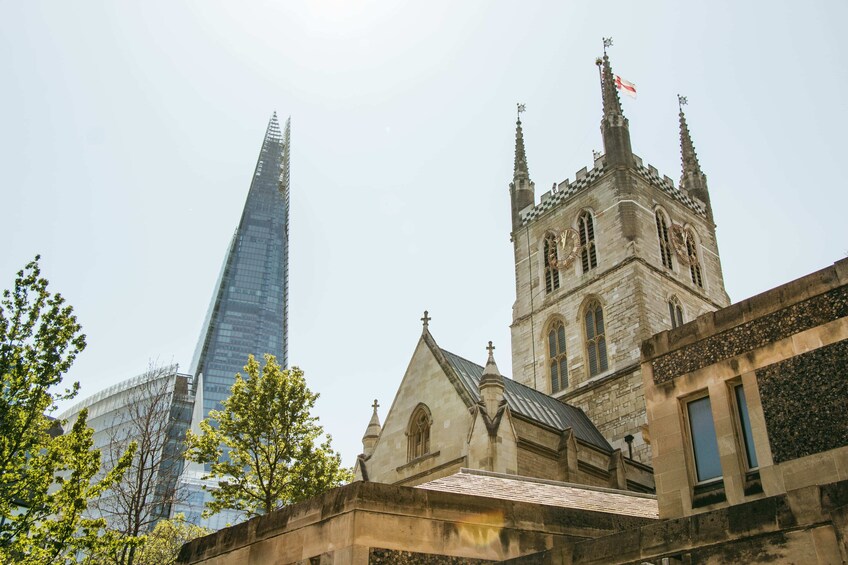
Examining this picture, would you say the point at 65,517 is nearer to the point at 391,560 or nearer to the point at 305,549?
the point at 305,549

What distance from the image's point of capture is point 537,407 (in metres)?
32.3

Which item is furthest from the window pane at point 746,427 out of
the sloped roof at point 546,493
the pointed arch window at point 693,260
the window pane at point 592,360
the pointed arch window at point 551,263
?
the pointed arch window at point 693,260

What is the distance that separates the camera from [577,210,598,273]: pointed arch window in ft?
136

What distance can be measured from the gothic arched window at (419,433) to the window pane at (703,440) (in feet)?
51.4

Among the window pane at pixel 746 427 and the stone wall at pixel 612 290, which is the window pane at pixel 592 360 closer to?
the stone wall at pixel 612 290

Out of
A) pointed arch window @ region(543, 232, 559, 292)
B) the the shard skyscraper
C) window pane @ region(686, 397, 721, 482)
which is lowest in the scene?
window pane @ region(686, 397, 721, 482)

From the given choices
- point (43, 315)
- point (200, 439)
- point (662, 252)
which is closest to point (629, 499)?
point (43, 315)

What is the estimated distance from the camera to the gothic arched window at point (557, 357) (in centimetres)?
3972

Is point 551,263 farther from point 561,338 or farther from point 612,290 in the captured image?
point 612,290

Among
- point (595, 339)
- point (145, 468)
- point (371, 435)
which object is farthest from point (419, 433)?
point (595, 339)

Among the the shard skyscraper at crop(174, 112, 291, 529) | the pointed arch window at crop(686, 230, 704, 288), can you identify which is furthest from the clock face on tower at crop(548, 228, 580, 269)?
the the shard skyscraper at crop(174, 112, 291, 529)

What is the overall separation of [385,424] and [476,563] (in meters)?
16.5

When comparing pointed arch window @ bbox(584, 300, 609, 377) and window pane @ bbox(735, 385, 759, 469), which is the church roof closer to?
pointed arch window @ bbox(584, 300, 609, 377)

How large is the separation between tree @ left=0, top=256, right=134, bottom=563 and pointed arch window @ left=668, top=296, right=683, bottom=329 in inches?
1126
